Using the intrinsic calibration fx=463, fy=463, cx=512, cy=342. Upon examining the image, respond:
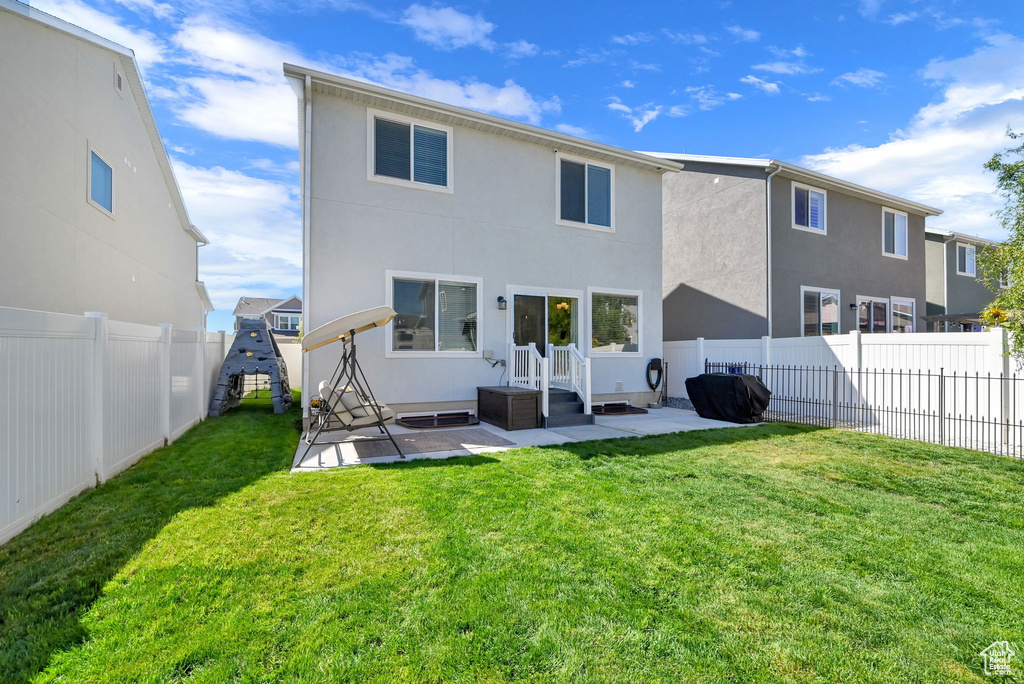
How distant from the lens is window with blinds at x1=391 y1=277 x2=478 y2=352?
8438mm

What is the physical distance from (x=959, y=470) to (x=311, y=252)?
373 inches

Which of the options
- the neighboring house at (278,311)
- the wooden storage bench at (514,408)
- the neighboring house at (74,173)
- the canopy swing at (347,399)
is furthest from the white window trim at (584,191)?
the neighboring house at (278,311)

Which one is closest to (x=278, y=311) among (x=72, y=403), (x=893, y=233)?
(x=72, y=403)

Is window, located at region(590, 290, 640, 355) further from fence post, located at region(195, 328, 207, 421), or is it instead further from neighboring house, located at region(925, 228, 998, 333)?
neighboring house, located at region(925, 228, 998, 333)

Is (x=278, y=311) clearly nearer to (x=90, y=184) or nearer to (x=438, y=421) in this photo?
(x=90, y=184)

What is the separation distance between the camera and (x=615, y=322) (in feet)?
35.0

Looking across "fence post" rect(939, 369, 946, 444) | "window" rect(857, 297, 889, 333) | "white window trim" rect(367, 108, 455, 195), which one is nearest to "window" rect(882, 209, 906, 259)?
"window" rect(857, 297, 889, 333)

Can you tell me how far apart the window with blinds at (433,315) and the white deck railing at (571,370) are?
1.65 meters

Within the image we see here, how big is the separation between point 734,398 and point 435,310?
5928 mm

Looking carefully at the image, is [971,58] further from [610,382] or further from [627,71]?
[610,382]

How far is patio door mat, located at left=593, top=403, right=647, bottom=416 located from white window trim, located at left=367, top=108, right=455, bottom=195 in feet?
18.0

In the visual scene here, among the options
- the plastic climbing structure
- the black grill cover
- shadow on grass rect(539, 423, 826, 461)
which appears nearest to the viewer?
shadow on grass rect(539, 423, 826, 461)

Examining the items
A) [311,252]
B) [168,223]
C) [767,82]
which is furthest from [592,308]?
[168,223]

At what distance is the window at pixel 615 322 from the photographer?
10383 mm
